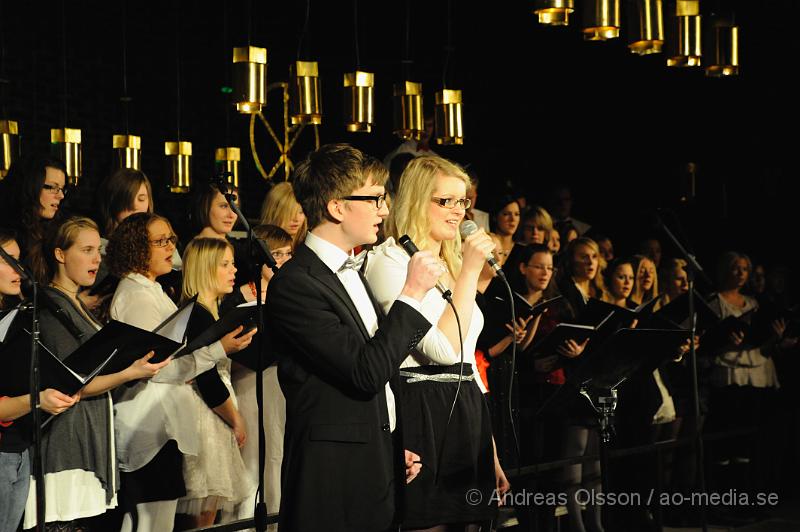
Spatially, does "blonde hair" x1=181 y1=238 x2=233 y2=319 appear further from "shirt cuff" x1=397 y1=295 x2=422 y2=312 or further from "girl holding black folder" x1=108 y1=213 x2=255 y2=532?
"shirt cuff" x1=397 y1=295 x2=422 y2=312

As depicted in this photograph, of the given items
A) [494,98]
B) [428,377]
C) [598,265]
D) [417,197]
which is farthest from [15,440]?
[494,98]

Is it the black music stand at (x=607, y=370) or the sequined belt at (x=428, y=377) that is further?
the black music stand at (x=607, y=370)

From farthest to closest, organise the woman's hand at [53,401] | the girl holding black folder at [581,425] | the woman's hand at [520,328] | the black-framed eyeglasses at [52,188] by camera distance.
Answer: the girl holding black folder at [581,425] < the black-framed eyeglasses at [52,188] < the woman's hand at [520,328] < the woman's hand at [53,401]

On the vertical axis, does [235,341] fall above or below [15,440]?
→ above

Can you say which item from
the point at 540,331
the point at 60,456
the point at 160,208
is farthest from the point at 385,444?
the point at 160,208

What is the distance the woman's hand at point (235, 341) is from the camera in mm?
4148

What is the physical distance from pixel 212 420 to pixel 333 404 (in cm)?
182

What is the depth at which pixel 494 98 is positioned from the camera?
9.73 metres

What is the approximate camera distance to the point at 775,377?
284 inches

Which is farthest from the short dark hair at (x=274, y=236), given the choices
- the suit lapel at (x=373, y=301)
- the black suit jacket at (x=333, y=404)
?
the black suit jacket at (x=333, y=404)

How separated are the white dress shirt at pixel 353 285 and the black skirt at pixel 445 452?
0.31m

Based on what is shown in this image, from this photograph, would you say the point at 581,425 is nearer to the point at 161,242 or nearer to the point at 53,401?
the point at 161,242

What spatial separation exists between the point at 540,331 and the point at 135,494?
7.42 feet

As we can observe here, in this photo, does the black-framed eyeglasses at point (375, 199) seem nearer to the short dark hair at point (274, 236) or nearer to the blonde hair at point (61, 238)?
the blonde hair at point (61, 238)
